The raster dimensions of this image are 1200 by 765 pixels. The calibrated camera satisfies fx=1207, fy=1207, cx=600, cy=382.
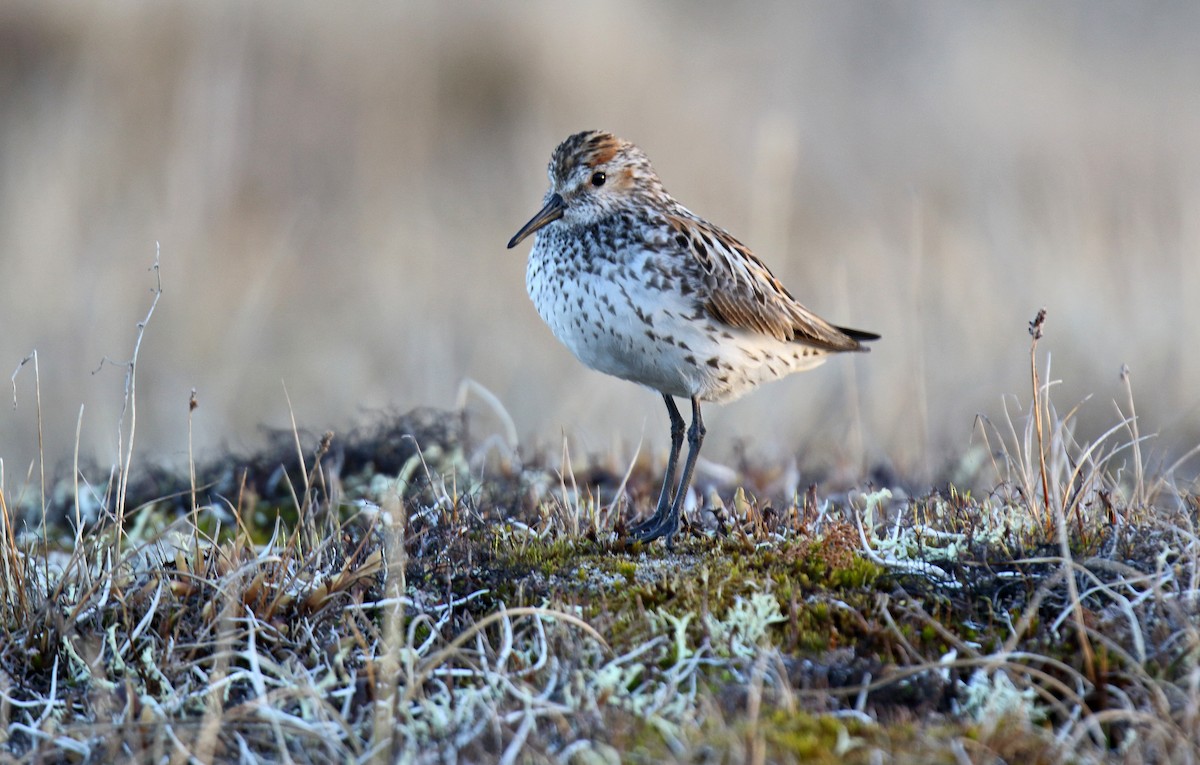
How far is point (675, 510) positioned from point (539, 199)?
6796mm

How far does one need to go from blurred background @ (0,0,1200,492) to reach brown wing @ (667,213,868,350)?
0.67 meters

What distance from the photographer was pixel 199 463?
6164mm

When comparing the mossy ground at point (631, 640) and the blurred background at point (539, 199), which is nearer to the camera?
the mossy ground at point (631, 640)

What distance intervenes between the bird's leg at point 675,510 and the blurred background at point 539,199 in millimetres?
319

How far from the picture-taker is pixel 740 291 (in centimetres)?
523

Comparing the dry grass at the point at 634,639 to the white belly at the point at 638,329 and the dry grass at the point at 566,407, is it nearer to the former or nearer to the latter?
the dry grass at the point at 566,407

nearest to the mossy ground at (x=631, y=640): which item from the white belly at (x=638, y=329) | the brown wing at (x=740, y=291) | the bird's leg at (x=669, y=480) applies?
the bird's leg at (x=669, y=480)

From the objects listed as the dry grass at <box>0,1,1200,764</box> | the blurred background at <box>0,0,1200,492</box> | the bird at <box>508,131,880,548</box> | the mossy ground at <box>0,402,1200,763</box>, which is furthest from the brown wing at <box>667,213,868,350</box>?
the mossy ground at <box>0,402,1200,763</box>

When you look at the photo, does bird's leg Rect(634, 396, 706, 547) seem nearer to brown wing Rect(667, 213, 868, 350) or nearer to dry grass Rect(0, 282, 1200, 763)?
dry grass Rect(0, 282, 1200, 763)

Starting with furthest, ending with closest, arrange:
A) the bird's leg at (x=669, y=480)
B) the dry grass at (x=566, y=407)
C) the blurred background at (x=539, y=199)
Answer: the blurred background at (x=539, y=199), the bird's leg at (x=669, y=480), the dry grass at (x=566, y=407)

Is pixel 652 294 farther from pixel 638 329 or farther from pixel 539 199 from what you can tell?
pixel 539 199

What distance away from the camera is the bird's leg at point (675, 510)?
4.27 meters

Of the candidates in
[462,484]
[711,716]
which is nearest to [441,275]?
[462,484]

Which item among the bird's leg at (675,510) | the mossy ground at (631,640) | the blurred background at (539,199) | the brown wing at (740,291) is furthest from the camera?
the blurred background at (539,199)
